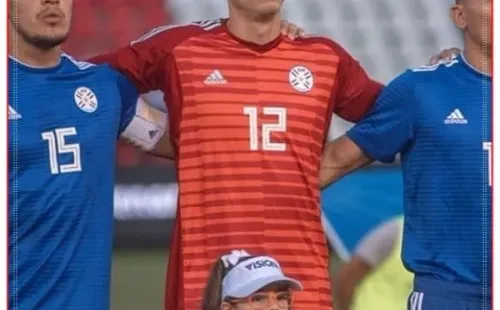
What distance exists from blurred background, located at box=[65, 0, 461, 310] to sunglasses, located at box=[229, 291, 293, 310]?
4.11ft

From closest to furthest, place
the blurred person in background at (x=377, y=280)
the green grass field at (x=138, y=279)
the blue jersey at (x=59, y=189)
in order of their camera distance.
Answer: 1. the blue jersey at (x=59, y=189)
2. the blurred person in background at (x=377, y=280)
3. the green grass field at (x=138, y=279)

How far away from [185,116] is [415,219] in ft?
1.99

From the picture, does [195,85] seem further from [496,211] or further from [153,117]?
[496,211]

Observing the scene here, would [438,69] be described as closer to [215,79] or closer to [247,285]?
[215,79]

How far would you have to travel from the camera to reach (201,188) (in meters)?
4.27

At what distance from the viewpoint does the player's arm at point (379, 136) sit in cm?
443

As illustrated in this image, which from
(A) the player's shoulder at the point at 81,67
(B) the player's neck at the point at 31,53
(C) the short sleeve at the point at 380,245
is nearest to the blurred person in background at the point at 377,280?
(C) the short sleeve at the point at 380,245

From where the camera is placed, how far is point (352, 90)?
14.6 feet

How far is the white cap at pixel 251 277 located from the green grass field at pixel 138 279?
48.6 inches

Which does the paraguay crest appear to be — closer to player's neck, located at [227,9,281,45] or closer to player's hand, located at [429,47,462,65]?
player's neck, located at [227,9,281,45]

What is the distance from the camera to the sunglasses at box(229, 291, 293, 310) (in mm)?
4094

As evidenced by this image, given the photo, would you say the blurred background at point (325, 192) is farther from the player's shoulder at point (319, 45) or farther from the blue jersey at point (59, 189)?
the blue jersey at point (59, 189)

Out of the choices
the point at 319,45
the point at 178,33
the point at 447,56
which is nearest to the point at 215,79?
the point at 178,33

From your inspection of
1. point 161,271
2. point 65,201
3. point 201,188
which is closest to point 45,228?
point 65,201
